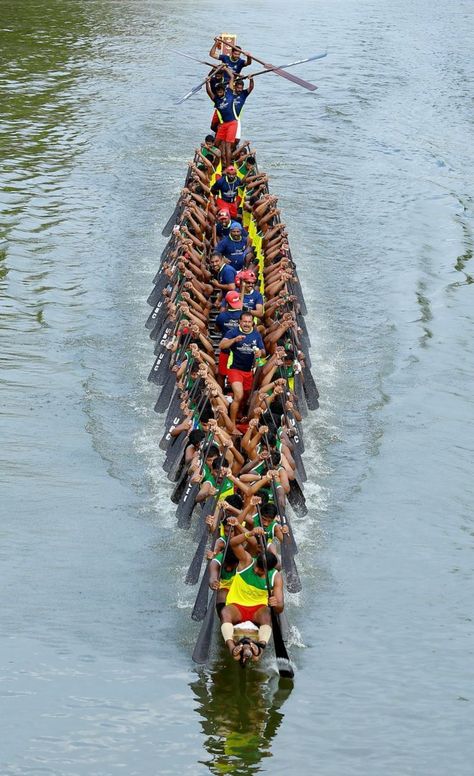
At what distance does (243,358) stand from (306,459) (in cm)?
162

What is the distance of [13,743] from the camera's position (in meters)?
10.9

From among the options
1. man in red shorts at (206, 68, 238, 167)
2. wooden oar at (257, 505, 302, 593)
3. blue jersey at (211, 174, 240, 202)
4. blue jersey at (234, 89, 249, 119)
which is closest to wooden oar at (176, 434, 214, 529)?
wooden oar at (257, 505, 302, 593)

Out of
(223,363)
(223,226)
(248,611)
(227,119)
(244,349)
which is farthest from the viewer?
(227,119)

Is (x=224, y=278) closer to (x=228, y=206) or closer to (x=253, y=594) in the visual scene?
(x=228, y=206)

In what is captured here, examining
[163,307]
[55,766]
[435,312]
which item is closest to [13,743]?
[55,766]

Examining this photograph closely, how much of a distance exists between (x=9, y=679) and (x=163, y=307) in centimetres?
728

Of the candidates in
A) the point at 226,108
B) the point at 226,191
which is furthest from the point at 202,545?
the point at 226,108

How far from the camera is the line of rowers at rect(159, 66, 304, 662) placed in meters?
11.6

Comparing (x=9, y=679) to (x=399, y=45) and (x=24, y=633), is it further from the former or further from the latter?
(x=399, y=45)

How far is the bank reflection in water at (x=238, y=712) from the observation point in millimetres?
10656

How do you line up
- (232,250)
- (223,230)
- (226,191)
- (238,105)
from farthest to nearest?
(238,105)
(226,191)
(223,230)
(232,250)

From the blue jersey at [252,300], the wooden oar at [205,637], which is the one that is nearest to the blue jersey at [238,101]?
the blue jersey at [252,300]

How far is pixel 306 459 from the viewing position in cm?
1553

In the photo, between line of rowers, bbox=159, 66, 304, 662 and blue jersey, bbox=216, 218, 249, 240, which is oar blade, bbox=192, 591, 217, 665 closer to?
line of rowers, bbox=159, 66, 304, 662
